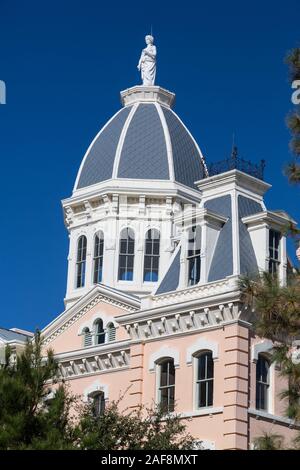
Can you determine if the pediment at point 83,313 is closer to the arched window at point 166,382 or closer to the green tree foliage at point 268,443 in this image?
the arched window at point 166,382

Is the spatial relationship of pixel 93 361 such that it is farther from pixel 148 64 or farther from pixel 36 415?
pixel 148 64

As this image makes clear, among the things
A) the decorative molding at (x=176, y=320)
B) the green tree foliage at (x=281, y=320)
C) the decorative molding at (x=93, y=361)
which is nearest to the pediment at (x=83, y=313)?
the decorative molding at (x=93, y=361)

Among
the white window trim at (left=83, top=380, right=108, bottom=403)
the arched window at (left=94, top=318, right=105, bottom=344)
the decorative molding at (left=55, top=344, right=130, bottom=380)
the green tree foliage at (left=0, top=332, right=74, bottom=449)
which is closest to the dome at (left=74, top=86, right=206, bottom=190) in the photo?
the arched window at (left=94, top=318, right=105, bottom=344)

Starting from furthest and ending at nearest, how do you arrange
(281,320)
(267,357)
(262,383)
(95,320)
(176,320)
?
(95,320) → (176,320) → (267,357) → (262,383) → (281,320)

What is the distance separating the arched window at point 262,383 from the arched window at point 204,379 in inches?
53.7

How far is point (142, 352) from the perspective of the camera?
33.6m

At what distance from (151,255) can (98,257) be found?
2.08 meters

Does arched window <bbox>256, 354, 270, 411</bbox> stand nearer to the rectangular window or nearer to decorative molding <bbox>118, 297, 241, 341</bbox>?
decorative molding <bbox>118, 297, 241, 341</bbox>

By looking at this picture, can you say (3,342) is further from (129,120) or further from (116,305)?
(129,120)

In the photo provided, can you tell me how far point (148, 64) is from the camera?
4600cm

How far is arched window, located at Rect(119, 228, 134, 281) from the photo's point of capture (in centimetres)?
4066

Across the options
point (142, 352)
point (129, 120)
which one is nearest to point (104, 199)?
point (129, 120)

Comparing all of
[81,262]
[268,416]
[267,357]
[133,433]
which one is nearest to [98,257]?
[81,262]

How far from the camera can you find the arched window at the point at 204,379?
31547 mm
